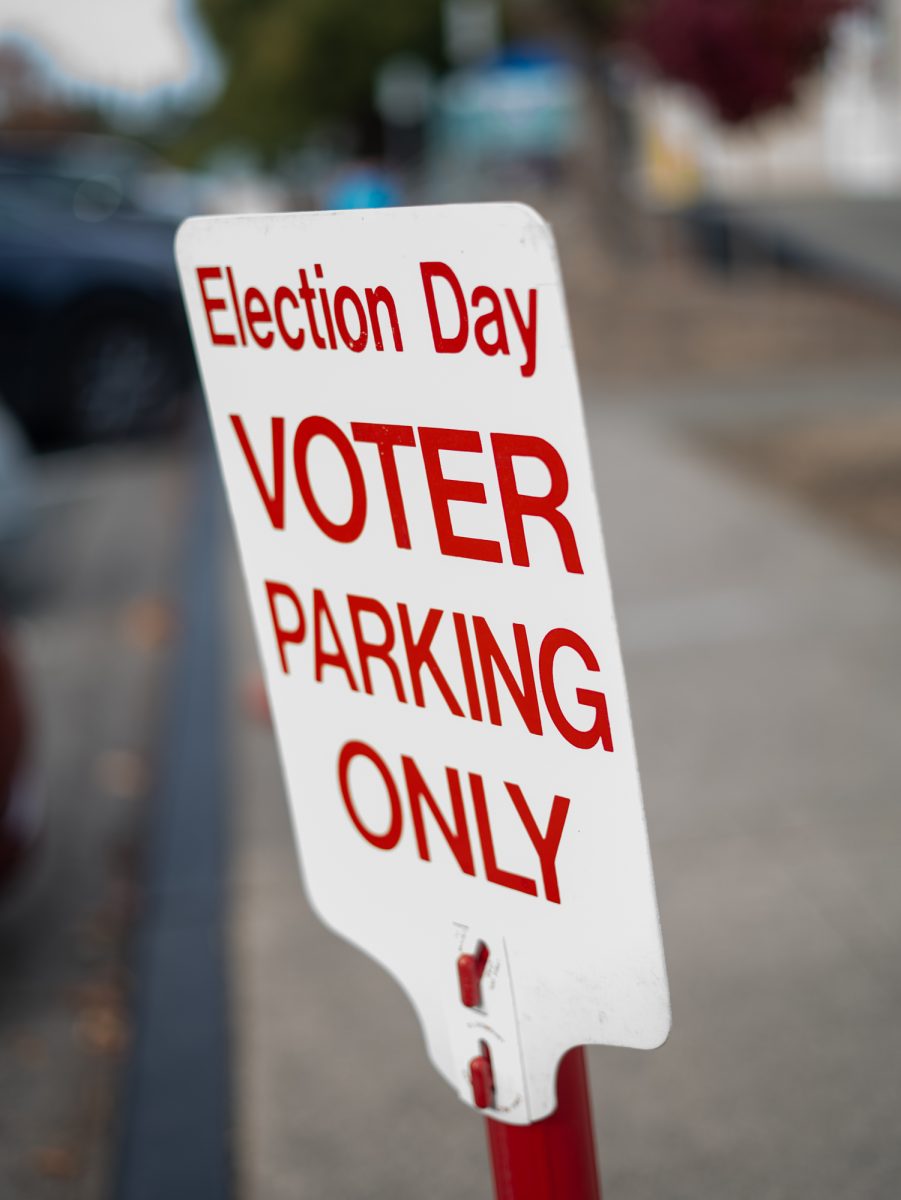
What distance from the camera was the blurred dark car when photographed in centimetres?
1062

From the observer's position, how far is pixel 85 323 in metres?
10.7

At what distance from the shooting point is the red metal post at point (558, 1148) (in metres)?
1.97

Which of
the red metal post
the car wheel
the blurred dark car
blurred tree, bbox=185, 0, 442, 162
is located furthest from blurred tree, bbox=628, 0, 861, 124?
blurred tree, bbox=185, 0, 442, 162

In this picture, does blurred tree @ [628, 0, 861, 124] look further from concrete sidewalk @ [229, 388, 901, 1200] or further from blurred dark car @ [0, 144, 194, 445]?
concrete sidewalk @ [229, 388, 901, 1200]

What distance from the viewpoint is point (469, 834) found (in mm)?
1930

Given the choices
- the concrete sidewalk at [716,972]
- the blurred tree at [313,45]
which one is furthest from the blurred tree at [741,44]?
the blurred tree at [313,45]

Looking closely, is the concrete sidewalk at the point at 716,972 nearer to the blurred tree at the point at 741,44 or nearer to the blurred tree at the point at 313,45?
the blurred tree at the point at 741,44

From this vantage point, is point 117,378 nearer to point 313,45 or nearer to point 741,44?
point 741,44

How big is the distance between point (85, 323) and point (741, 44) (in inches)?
197

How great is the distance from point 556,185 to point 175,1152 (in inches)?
1627

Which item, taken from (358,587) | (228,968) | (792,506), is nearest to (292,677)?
(358,587)

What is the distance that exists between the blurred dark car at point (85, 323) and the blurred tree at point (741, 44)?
12.8 feet

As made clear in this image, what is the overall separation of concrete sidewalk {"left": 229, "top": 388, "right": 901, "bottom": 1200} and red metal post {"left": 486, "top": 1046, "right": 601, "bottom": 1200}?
2.91ft

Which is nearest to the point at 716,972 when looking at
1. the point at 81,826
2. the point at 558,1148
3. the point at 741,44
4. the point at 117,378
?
the point at 558,1148
